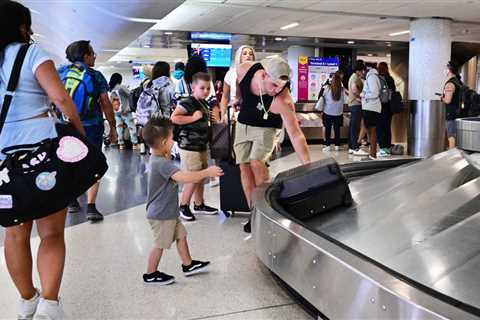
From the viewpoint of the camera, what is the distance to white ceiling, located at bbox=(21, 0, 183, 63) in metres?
9.31

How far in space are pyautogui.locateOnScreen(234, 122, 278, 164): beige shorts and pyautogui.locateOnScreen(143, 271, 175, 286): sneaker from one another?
1342 mm

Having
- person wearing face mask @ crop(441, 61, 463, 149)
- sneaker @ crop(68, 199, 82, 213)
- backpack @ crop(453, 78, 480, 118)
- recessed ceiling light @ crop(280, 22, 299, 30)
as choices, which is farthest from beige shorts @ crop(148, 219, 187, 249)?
recessed ceiling light @ crop(280, 22, 299, 30)

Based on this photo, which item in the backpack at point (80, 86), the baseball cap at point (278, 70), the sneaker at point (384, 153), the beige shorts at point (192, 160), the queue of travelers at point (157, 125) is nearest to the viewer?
the queue of travelers at point (157, 125)

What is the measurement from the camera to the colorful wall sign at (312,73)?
1592 centimetres

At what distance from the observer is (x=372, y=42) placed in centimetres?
1659

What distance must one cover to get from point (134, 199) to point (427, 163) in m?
3.32

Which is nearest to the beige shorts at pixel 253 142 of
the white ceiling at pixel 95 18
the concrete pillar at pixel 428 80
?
the white ceiling at pixel 95 18

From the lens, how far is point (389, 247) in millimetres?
2979

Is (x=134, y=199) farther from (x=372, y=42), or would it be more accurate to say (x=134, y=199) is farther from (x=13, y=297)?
(x=372, y=42)

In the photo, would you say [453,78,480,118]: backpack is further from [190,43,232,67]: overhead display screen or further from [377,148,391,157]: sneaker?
[190,43,232,67]: overhead display screen

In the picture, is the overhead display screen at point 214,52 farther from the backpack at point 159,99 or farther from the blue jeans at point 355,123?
the backpack at point 159,99

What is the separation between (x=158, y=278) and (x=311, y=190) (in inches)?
52.0

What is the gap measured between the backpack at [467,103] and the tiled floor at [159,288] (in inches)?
→ 201

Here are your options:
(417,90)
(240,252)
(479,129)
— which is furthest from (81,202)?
(417,90)
